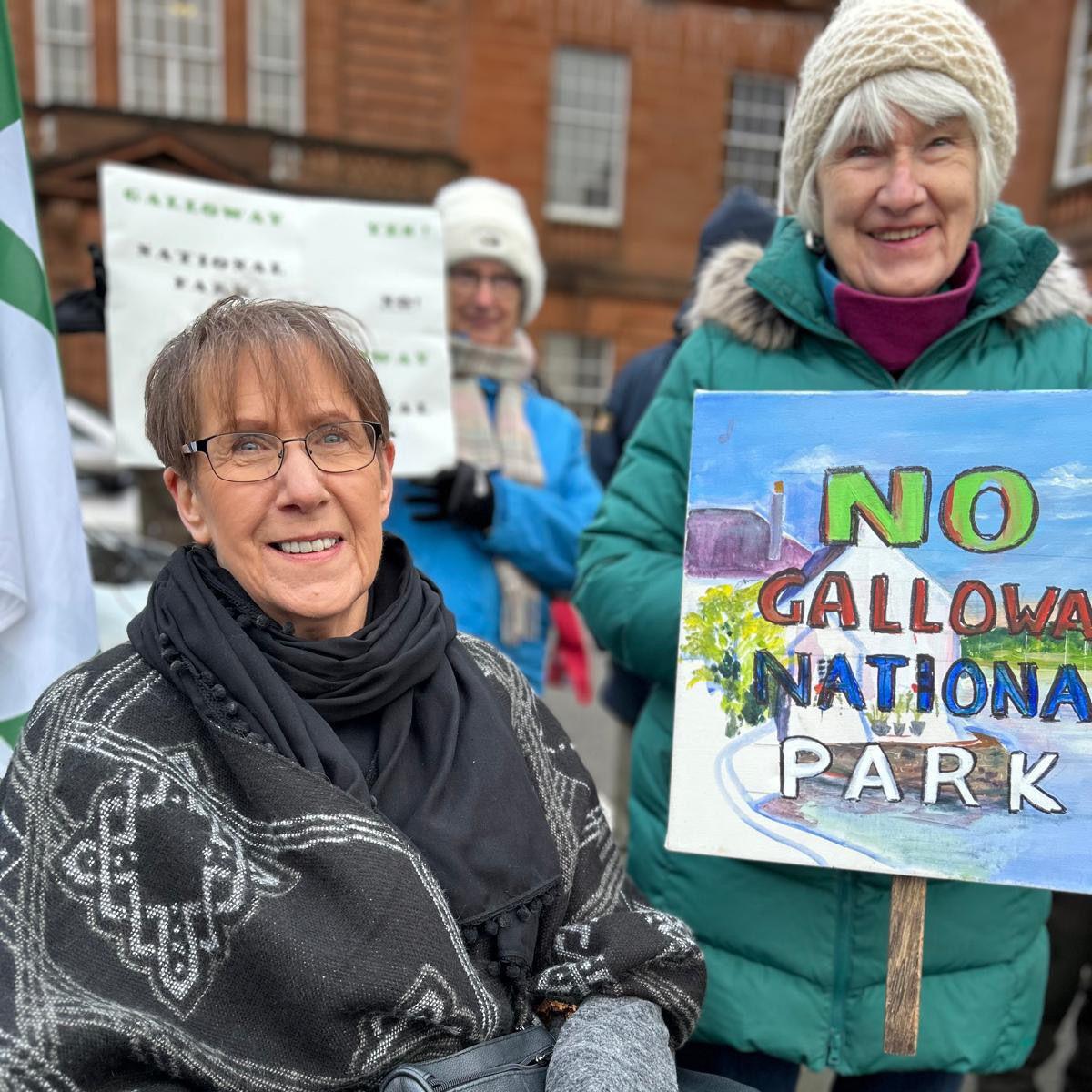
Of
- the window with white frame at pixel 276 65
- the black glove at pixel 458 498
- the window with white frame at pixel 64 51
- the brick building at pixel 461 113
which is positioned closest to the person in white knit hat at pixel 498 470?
the black glove at pixel 458 498

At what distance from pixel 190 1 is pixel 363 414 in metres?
17.6

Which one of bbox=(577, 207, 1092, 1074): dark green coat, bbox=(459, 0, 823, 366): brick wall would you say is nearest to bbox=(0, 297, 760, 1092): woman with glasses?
bbox=(577, 207, 1092, 1074): dark green coat

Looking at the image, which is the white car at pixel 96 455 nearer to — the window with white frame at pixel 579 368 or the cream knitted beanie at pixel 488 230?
the window with white frame at pixel 579 368

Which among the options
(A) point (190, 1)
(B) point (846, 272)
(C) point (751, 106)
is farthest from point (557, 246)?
(B) point (846, 272)

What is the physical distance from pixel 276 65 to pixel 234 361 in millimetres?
17172

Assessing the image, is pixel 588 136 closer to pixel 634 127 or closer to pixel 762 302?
pixel 634 127

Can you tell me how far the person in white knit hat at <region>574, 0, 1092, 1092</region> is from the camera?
5.29 ft

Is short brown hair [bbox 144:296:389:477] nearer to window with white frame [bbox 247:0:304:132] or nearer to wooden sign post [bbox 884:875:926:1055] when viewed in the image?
wooden sign post [bbox 884:875:926:1055]

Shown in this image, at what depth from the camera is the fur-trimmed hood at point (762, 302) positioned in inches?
65.4

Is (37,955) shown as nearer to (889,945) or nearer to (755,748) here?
(755,748)

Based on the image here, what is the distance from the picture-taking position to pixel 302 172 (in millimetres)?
16234

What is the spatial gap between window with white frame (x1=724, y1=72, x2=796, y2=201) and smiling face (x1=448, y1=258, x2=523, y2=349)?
650 inches

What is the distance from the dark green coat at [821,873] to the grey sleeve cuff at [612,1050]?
0.32 m

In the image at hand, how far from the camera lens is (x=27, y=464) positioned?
1.80 m
